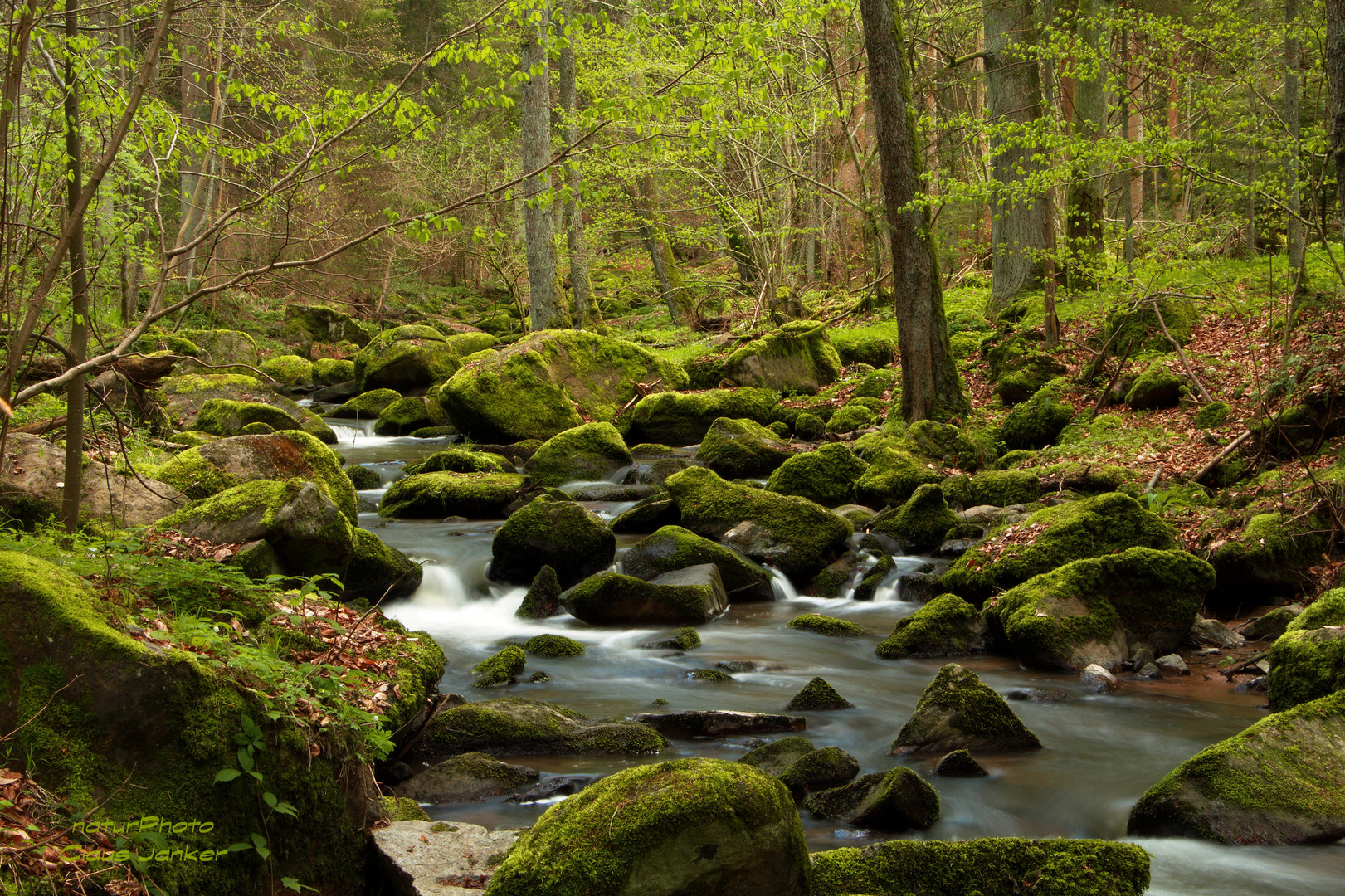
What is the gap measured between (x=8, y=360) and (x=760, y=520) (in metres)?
7.34

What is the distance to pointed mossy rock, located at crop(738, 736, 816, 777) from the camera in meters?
5.43

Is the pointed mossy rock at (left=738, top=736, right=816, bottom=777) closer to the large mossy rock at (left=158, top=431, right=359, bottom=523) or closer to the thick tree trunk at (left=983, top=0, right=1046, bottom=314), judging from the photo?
the large mossy rock at (left=158, top=431, right=359, bottom=523)

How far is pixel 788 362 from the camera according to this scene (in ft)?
59.5

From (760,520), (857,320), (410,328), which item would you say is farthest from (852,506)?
(410,328)

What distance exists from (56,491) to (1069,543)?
765 centimetres

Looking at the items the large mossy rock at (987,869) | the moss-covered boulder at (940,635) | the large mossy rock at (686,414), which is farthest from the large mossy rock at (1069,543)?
the large mossy rock at (686,414)

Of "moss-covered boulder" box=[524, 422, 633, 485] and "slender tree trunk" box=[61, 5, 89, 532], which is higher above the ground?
"slender tree trunk" box=[61, 5, 89, 532]

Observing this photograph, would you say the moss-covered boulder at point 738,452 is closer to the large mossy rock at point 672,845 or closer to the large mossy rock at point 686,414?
the large mossy rock at point 686,414

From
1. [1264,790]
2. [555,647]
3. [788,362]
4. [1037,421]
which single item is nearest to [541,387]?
[788,362]

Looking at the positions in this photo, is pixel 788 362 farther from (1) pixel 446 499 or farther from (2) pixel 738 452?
(1) pixel 446 499

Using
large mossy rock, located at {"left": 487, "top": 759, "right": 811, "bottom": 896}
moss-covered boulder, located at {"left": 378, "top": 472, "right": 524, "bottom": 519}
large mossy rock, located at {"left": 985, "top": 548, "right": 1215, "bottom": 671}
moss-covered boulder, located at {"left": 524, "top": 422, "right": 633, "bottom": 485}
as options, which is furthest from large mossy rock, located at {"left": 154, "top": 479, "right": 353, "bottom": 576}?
moss-covered boulder, located at {"left": 524, "top": 422, "right": 633, "bottom": 485}

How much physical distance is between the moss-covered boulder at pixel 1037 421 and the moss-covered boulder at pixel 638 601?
643cm

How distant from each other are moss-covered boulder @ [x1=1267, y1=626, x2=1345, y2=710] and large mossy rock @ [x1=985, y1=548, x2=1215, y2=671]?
1.33 m

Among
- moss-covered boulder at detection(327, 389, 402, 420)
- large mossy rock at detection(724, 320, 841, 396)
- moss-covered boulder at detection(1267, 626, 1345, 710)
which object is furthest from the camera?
moss-covered boulder at detection(327, 389, 402, 420)
